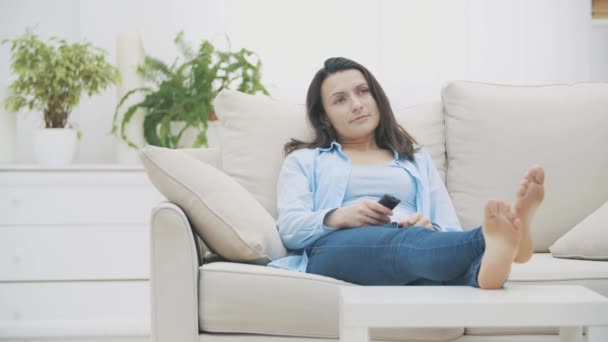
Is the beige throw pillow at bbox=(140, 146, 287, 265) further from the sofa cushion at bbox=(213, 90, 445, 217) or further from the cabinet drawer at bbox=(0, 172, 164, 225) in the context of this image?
the cabinet drawer at bbox=(0, 172, 164, 225)

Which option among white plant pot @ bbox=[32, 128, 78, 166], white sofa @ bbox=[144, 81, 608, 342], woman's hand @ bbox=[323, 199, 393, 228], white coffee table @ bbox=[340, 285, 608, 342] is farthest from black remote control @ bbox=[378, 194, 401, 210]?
white plant pot @ bbox=[32, 128, 78, 166]

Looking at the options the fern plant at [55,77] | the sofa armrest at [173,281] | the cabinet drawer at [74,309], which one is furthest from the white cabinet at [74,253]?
the sofa armrest at [173,281]

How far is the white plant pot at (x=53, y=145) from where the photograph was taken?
2754 millimetres

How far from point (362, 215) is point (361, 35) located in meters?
1.66

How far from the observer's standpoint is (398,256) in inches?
59.4

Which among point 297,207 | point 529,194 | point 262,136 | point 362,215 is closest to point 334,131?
point 262,136

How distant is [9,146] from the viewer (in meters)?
2.85

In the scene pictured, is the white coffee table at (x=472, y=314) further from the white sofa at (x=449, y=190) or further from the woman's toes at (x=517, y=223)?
the white sofa at (x=449, y=190)

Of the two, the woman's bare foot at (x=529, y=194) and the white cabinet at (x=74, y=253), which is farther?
the white cabinet at (x=74, y=253)

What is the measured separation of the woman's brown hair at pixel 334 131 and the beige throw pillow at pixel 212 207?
36 cm

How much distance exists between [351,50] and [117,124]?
1075 millimetres

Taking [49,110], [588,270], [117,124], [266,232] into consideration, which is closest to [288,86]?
[117,124]

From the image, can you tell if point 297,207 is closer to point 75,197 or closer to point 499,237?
point 499,237

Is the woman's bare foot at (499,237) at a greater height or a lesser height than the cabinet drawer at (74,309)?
greater
